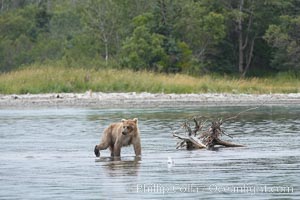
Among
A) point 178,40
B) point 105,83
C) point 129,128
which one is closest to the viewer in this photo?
point 129,128

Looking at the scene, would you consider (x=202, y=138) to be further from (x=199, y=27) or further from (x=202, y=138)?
(x=199, y=27)

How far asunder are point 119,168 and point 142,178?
165 cm

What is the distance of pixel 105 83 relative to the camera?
4731 cm

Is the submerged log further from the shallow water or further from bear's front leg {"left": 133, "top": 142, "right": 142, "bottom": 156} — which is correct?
bear's front leg {"left": 133, "top": 142, "right": 142, "bottom": 156}

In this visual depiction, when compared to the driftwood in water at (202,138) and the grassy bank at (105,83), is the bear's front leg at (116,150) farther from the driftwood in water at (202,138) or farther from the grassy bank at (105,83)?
the grassy bank at (105,83)

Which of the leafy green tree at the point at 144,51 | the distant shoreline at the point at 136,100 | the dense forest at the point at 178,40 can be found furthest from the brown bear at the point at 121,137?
the leafy green tree at the point at 144,51

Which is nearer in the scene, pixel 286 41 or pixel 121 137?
pixel 121 137

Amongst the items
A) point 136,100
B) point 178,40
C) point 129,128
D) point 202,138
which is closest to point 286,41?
point 178,40

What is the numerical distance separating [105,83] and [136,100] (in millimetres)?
3000

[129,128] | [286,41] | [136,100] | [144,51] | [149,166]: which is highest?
[286,41]

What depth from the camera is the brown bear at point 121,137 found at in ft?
62.5

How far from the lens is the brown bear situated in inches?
750

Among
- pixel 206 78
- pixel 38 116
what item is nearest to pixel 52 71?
pixel 206 78

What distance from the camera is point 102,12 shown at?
61.6 meters
